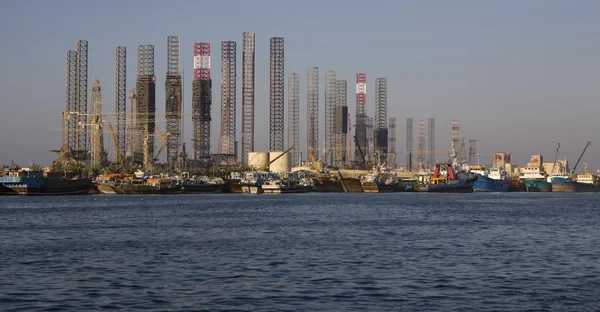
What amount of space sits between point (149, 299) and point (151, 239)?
1049 inches

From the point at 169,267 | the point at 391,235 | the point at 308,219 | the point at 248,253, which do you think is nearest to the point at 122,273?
the point at 169,267

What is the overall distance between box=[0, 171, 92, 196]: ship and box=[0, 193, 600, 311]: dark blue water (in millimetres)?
94164

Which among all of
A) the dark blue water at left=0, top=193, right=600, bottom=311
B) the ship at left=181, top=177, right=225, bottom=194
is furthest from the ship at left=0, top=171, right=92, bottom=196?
the dark blue water at left=0, top=193, right=600, bottom=311

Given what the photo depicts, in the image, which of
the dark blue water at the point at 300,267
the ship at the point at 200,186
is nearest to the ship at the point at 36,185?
the ship at the point at 200,186

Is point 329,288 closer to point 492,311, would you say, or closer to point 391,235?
point 492,311

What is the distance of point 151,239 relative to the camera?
5791cm

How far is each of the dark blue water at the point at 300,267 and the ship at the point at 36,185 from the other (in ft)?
309

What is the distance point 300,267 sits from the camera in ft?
135

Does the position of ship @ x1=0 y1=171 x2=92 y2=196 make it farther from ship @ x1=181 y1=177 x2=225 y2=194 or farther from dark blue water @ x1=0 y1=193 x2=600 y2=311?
dark blue water @ x1=0 y1=193 x2=600 y2=311

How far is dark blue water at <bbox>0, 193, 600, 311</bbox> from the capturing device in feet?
103

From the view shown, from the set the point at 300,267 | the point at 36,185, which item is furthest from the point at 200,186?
the point at 300,267

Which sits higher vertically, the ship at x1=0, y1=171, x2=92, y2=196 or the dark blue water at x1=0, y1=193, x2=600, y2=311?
the ship at x1=0, y1=171, x2=92, y2=196

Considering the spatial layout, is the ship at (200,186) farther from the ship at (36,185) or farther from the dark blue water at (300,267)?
the dark blue water at (300,267)

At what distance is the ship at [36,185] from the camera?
160250 millimetres
